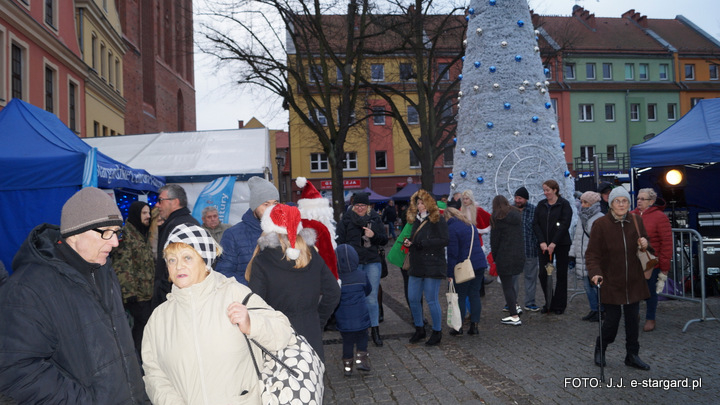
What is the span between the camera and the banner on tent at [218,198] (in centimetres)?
1023

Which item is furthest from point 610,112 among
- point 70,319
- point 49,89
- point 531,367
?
point 70,319

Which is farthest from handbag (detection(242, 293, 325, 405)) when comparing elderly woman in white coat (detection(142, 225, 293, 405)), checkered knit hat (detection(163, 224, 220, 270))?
checkered knit hat (detection(163, 224, 220, 270))

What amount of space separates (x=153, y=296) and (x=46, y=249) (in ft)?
11.3

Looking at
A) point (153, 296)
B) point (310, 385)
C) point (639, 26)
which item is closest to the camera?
point (310, 385)

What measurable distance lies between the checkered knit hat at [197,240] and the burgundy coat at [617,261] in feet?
13.5

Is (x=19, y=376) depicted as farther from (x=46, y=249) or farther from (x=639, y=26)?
(x=639, y=26)

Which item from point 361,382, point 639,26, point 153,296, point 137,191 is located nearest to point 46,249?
point 153,296

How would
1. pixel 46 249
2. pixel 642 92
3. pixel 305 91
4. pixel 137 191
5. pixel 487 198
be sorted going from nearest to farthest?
pixel 46 249
pixel 137 191
pixel 487 198
pixel 305 91
pixel 642 92

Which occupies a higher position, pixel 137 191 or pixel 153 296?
pixel 137 191

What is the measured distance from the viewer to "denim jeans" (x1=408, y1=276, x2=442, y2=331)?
6.87m

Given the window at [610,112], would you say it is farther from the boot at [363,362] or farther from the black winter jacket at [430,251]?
the boot at [363,362]

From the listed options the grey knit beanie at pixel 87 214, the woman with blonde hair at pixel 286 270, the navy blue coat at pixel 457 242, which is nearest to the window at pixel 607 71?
the navy blue coat at pixel 457 242

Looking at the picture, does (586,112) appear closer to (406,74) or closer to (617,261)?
(406,74)

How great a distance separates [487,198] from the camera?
11398 mm
